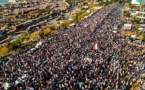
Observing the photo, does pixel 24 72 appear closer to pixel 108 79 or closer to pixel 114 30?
pixel 108 79

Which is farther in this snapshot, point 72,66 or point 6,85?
point 72,66

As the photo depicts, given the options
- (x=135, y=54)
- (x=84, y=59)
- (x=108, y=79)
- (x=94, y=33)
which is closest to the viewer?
(x=108, y=79)

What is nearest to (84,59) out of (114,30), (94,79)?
(94,79)

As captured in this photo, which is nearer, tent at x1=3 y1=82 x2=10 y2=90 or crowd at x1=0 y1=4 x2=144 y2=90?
tent at x1=3 y1=82 x2=10 y2=90

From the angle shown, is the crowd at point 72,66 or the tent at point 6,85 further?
the crowd at point 72,66

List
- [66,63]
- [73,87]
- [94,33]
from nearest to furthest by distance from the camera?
[73,87] → [66,63] → [94,33]

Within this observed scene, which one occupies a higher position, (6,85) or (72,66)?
(6,85)

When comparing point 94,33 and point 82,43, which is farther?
point 94,33
